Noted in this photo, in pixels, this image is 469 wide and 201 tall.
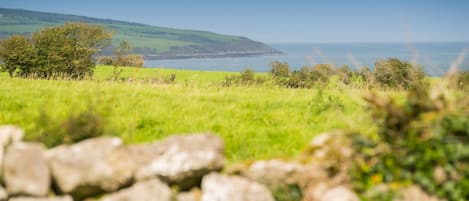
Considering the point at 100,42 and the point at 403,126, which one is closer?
the point at 403,126

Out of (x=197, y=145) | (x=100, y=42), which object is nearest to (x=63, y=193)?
(x=197, y=145)

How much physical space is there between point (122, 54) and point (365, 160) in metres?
117

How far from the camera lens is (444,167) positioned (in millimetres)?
6633

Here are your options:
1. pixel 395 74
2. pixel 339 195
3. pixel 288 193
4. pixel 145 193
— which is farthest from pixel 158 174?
pixel 395 74

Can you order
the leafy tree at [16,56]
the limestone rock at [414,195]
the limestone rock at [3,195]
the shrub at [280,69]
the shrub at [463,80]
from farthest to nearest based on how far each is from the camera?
the shrub at [280,69], the leafy tree at [16,56], the shrub at [463,80], the limestone rock at [3,195], the limestone rock at [414,195]

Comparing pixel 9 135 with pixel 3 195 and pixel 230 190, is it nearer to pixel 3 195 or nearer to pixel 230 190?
pixel 3 195

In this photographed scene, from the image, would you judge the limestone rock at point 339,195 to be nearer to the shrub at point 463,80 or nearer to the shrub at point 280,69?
the shrub at point 463,80

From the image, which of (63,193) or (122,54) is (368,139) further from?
(122,54)

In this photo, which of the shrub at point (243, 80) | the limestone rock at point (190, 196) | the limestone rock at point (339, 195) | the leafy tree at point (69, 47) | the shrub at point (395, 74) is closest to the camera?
the limestone rock at point (339, 195)

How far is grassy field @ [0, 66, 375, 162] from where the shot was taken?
374 inches

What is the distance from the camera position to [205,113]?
11.6m

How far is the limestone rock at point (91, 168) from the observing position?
22.6ft

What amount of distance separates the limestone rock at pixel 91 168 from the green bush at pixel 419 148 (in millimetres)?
3306

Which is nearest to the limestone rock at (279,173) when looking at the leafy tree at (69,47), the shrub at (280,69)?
the leafy tree at (69,47)
